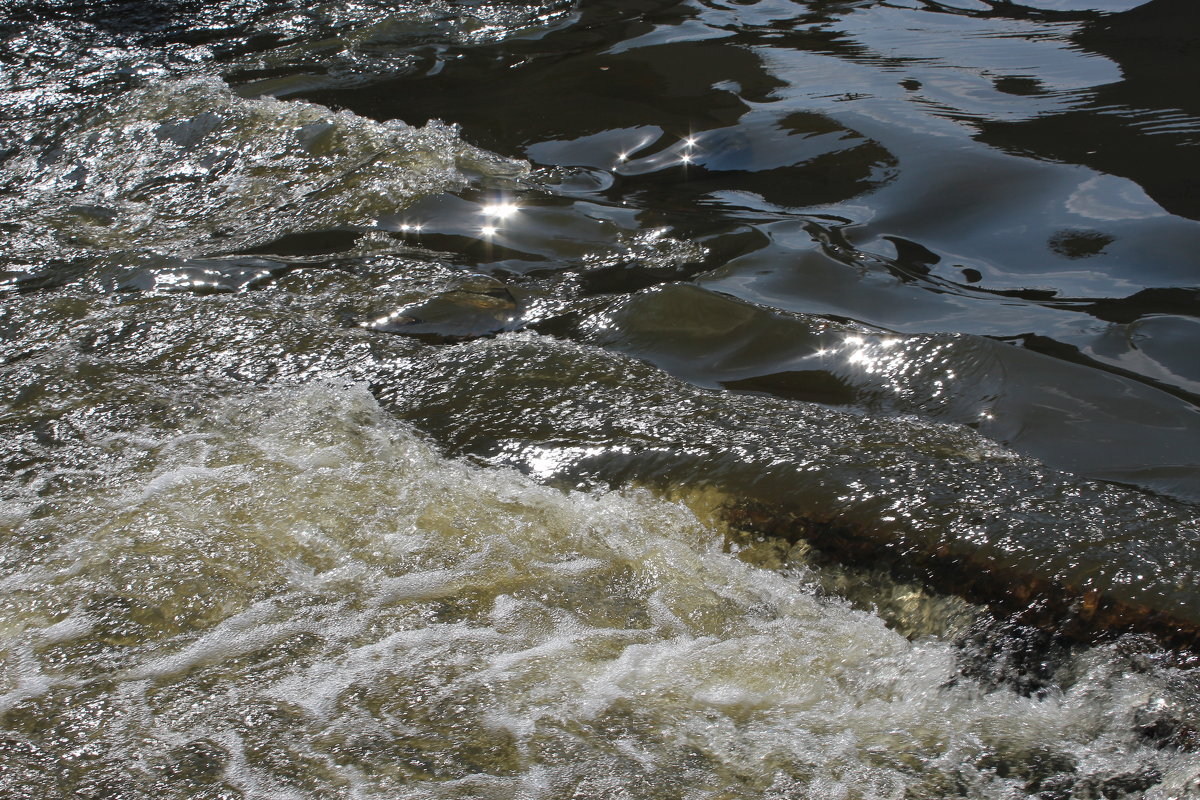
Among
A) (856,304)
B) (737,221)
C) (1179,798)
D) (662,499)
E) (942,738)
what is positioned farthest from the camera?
(737,221)

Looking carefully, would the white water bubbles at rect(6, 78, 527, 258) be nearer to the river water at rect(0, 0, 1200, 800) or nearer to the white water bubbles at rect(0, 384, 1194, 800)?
the river water at rect(0, 0, 1200, 800)

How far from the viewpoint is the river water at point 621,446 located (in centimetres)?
200

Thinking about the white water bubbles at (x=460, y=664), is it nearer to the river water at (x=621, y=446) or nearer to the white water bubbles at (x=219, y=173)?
the river water at (x=621, y=446)

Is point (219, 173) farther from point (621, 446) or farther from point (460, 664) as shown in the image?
point (460, 664)

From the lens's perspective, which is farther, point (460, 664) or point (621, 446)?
point (621, 446)

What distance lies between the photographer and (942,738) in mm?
1991

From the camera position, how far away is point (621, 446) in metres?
2.79

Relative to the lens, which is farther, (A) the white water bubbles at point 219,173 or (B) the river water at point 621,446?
(A) the white water bubbles at point 219,173

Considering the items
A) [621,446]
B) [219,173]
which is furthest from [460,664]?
[219,173]

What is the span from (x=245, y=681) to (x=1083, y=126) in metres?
4.47

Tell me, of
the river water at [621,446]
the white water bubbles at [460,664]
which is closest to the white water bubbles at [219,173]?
the river water at [621,446]

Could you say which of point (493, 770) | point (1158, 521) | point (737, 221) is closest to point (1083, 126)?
point (737, 221)

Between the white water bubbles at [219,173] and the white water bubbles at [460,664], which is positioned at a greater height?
the white water bubbles at [219,173]

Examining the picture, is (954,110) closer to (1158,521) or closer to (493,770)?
(1158,521)
